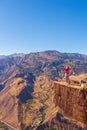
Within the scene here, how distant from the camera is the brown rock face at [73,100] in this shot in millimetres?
14219

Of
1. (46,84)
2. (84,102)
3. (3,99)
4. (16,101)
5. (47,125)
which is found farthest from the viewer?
(46,84)

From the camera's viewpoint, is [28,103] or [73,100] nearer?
[73,100]

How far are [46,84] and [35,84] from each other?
29.0 ft

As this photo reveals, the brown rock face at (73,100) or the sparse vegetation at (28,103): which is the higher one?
the brown rock face at (73,100)

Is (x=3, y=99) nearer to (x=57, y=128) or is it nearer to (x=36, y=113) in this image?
(x=36, y=113)

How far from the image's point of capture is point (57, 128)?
354 ft

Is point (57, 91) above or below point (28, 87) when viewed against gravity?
above

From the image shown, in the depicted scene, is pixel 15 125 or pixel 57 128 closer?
pixel 57 128

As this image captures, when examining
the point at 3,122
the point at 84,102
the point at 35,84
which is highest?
the point at 84,102

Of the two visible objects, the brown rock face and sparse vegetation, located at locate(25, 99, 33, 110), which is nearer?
the brown rock face

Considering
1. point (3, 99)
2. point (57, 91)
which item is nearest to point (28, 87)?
point (3, 99)

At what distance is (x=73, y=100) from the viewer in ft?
48.1

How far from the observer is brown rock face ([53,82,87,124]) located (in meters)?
14.2

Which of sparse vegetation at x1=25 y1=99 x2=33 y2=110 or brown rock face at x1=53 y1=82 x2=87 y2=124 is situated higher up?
brown rock face at x1=53 y1=82 x2=87 y2=124
